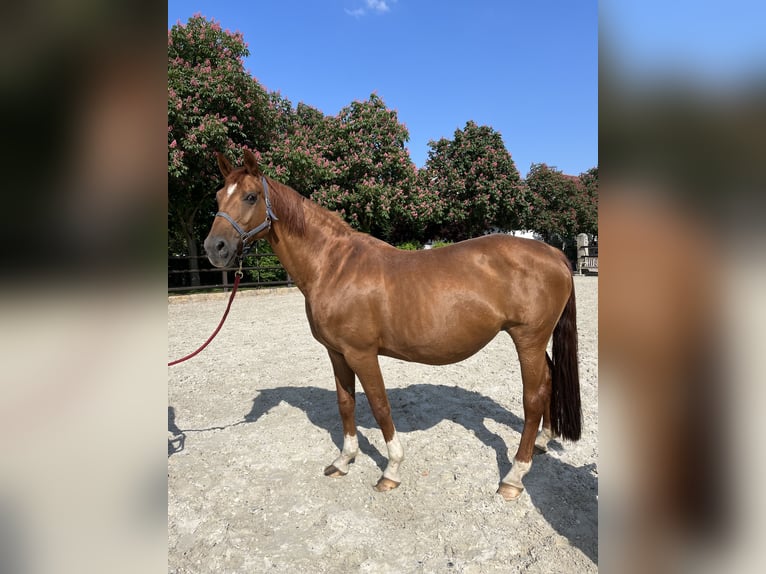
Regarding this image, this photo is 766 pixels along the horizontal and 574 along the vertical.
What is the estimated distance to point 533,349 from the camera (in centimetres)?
272

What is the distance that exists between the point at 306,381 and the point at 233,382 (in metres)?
0.99

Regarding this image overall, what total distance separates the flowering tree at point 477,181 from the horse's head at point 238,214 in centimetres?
1906

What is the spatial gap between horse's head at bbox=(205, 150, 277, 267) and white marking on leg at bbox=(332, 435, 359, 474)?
5.44 ft

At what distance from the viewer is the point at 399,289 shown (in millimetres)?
2738

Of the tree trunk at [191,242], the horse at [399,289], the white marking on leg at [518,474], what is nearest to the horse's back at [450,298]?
the horse at [399,289]

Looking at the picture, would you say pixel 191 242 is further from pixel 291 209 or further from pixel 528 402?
pixel 528 402

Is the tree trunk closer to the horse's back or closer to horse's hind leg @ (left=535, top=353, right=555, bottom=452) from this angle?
the horse's back

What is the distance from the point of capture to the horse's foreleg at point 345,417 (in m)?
3.07
